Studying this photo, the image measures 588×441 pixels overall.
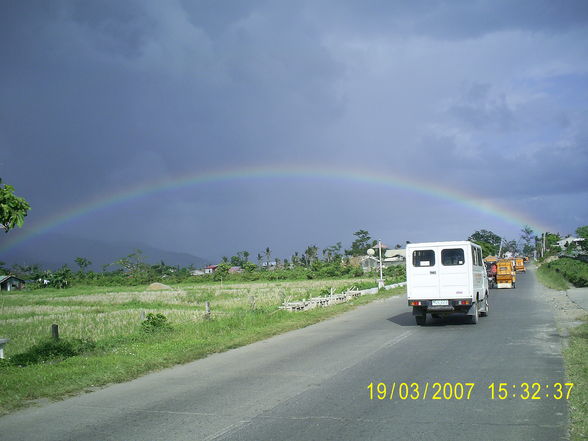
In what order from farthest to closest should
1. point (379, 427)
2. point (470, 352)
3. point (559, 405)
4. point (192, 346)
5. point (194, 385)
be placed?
point (192, 346)
point (470, 352)
point (194, 385)
point (559, 405)
point (379, 427)

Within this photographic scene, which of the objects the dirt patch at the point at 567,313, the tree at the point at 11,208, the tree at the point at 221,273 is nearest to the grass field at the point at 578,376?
the dirt patch at the point at 567,313

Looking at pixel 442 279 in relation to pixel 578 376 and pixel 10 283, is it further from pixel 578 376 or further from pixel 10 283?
pixel 10 283

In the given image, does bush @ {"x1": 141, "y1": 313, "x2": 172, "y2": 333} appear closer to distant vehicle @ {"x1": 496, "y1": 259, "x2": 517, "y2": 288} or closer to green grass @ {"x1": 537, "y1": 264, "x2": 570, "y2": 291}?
distant vehicle @ {"x1": 496, "y1": 259, "x2": 517, "y2": 288}

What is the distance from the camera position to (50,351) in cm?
1329

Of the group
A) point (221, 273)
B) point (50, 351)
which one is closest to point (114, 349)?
point (50, 351)

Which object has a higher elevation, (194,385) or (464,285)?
(464,285)

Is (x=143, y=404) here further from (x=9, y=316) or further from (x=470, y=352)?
(x=9, y=316)

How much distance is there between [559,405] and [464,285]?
9926 mm

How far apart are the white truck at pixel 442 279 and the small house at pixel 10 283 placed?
278ft

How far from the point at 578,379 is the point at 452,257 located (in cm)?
885

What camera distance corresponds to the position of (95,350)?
1426 centimetres

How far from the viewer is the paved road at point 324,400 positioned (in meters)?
6.33

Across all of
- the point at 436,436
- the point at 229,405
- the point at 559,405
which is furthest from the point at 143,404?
the point at 559,405

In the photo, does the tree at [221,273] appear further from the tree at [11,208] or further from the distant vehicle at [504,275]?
the tree at [11,208]
